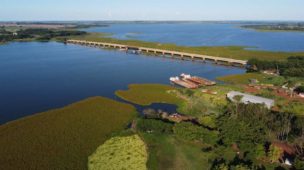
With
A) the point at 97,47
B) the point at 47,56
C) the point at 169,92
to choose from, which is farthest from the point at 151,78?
the point at 97,47

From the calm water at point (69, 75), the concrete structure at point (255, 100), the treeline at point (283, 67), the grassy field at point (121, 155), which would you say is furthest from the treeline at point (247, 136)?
the treeline at point (283, 67)

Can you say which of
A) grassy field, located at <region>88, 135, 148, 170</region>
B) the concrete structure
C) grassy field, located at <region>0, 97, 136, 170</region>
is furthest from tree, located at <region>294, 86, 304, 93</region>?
grassy field, located at <region>88, 135, 148, 170</region>

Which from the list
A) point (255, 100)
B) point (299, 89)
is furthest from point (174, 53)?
point (255, 100)

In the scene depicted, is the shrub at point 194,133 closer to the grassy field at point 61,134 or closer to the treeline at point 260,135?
the treeline at point 260,135

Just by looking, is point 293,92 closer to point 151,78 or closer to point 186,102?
point 186,102

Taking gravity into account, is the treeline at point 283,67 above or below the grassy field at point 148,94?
above
